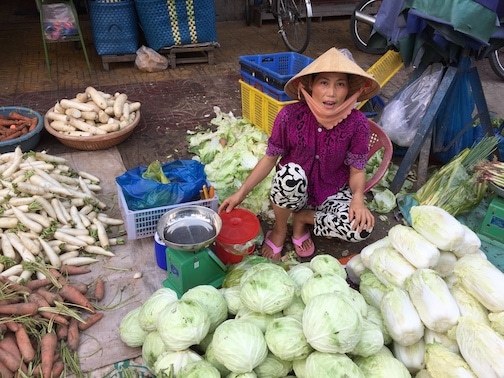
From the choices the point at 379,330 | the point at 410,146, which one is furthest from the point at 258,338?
the point at 410,146

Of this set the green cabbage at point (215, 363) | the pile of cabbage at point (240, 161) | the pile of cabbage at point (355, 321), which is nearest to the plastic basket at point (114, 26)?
the pile of cabbage at point (240, 161)

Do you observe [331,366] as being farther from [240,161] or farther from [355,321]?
[240,161]

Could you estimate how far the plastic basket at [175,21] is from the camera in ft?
20.3

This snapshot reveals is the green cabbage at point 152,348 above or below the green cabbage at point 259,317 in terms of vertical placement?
below

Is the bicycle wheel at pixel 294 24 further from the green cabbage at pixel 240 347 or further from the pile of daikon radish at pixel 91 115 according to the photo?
the green cabbage at pixel 240 347

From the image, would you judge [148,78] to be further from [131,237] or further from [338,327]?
[338,327]

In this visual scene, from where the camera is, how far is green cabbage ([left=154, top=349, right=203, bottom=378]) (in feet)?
5.97

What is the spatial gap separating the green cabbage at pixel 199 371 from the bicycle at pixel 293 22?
246 inches

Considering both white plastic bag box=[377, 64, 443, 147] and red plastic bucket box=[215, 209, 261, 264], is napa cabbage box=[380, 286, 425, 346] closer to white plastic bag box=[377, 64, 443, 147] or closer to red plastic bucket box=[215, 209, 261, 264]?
red plastic bucket box=[215, 209, 261, 264]

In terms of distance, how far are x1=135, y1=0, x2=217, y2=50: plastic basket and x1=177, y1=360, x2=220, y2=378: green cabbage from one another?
5567mm

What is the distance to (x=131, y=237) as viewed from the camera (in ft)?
10.0

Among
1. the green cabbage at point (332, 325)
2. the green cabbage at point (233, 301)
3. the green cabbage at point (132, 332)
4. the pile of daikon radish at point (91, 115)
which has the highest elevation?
the green cabbage at point (332, 325)

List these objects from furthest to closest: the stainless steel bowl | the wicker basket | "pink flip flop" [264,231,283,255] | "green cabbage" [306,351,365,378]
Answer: the wicker basket < "pink flip flop" [264,231,283,255] < the stainless steel bowl < "green cabbage" [306,351,365,378]

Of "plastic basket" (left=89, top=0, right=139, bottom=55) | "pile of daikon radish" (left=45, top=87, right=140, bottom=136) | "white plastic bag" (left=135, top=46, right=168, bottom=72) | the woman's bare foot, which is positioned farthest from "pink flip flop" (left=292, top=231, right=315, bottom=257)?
"plastic basket" (left=89, top=0, right=139, bottom=55)
